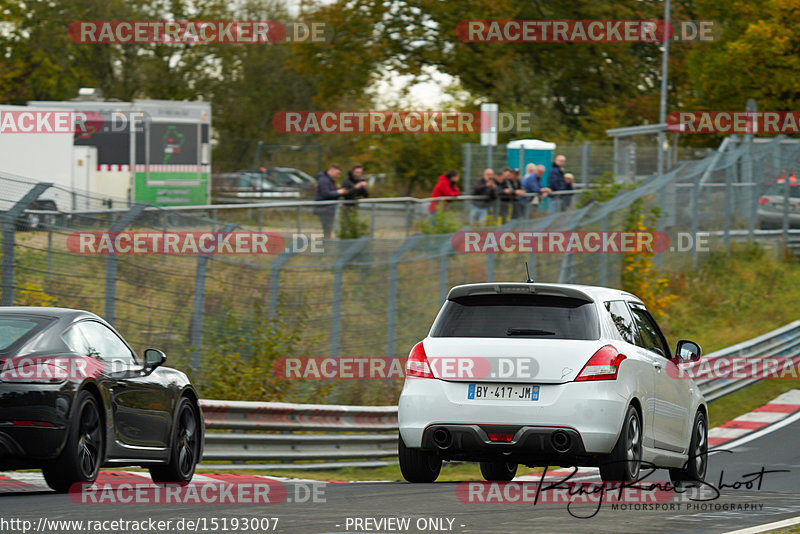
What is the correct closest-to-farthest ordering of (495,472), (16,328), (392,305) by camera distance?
1. (16,328)
2. (495,472)
3. (392,305)

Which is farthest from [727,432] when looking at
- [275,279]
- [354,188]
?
[354,188]

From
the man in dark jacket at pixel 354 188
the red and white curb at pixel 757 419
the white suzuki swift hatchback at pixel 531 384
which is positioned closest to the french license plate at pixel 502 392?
the white suzuki swift hatchback at pixel 531 384

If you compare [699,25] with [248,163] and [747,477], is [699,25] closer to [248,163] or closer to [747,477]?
[248,163]

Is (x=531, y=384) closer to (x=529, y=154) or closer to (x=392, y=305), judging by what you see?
(x=392, y=305)

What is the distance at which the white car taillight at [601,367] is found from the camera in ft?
33.5

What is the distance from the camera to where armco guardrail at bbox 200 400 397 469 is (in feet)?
45.5

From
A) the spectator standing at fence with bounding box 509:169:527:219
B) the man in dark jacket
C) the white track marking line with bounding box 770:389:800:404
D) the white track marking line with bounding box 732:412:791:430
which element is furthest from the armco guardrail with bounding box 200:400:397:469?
A: the spectator standing at fence with bounding box 509:169:527:219

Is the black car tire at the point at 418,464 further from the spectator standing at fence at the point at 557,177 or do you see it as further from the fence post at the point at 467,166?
the fence post at the point at 467,166

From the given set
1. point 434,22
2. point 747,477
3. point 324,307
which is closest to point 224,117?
point 434,22

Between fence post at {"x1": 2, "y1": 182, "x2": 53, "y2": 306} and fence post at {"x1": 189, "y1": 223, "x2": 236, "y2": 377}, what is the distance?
8.82 ft

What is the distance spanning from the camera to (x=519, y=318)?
34.9 feet

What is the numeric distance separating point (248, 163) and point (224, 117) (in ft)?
11.3

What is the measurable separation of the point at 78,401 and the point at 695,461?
550 centimetres

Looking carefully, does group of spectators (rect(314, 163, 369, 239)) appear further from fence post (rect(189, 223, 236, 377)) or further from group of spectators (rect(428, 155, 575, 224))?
fence post (rect(189, 223, 236, 377))
